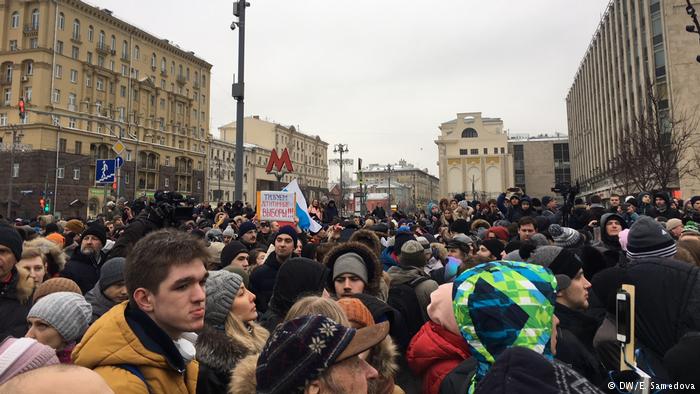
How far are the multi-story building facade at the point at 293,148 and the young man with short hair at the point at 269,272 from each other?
231 feet

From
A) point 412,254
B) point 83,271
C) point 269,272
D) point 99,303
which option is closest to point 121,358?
point 99,303

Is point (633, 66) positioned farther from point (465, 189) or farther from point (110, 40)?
point (110, 40)

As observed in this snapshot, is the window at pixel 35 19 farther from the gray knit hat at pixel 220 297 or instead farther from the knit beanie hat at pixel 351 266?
the gray knit hat at pixel 220 297

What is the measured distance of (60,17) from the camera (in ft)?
166

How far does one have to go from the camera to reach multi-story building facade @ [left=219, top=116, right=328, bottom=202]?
87312 millimetres

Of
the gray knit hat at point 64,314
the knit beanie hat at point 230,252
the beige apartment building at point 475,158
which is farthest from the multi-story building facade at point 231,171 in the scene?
the gray knit hat at point 64,314

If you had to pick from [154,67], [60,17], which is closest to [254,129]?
[154,67]

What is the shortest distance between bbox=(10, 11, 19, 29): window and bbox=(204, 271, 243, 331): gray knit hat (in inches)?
2558

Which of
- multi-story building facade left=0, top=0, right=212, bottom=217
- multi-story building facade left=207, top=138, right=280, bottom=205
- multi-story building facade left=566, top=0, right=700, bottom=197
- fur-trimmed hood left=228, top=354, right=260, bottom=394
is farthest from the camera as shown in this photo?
multi-story building facade left=207, top=138, right=280, bottom=205

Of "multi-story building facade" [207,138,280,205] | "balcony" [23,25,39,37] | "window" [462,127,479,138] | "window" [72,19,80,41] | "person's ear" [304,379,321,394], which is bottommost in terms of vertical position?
"person's ear" [304,379,321,394]

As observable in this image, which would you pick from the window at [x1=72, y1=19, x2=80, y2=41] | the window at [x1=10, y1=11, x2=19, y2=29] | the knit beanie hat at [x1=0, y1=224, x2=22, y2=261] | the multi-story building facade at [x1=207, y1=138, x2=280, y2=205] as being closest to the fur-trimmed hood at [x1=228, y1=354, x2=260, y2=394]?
the knit beanie hat at [x1=0, y1=224, x2=22, y2=261]

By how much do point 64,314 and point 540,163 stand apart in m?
95.5

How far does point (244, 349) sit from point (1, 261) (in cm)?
260

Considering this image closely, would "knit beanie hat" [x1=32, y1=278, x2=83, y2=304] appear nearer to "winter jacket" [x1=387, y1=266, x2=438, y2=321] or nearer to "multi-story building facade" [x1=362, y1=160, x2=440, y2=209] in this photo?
"winter jacket" [x1=387, y1=266, x2=438, y2=321]
